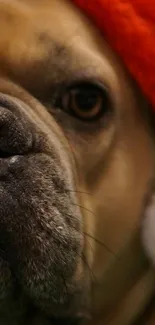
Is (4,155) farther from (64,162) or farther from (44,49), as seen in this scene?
(44,49)

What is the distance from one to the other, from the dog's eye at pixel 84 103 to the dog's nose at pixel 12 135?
175 millimetres

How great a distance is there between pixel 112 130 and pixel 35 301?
0.35 m

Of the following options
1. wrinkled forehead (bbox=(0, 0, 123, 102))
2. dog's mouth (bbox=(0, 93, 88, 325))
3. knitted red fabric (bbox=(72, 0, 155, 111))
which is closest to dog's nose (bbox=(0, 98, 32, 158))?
dog's mouth (bbox=(0, 93, 88, 325))

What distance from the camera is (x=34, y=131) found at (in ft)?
3.96

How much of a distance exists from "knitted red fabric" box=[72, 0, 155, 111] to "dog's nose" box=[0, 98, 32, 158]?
27 cm

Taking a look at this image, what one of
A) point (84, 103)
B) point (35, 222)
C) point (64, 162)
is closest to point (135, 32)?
point (84, 103)

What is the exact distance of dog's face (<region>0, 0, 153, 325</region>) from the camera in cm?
114

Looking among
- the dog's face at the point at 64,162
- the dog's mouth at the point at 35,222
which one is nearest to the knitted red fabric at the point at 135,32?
the dog's face at the point at 64,162

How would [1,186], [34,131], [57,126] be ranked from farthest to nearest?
[57,126]
[34,131]
[1,186]

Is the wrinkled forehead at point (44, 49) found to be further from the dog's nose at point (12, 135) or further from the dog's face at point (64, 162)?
the dog's nose at point (12, 135)

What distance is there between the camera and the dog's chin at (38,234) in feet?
3.66

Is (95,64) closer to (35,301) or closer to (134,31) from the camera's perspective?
(134,31)

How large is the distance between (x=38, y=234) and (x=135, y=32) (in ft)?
Answer: 1.37

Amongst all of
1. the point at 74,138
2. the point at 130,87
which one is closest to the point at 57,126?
the point at 74,138
